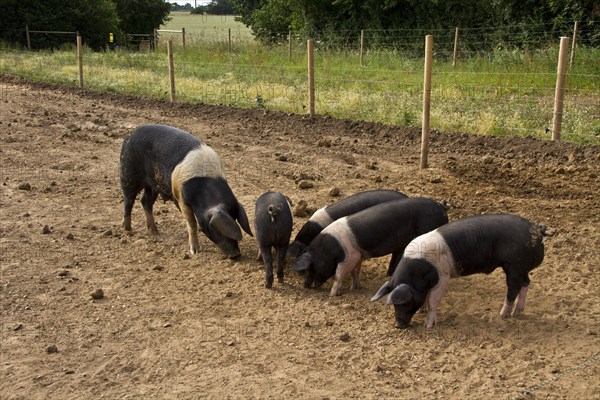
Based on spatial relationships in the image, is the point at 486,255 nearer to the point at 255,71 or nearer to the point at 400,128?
the point at 400,128

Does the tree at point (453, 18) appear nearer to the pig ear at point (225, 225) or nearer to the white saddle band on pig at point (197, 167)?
the white saddle band on pig at point (197, 167)

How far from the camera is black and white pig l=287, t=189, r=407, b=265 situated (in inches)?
234

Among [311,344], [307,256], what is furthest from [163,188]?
[311,344]

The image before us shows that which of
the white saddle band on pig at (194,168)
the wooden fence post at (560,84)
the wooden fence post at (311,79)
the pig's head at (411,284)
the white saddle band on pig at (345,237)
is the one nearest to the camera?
the pig's head at (411,284)

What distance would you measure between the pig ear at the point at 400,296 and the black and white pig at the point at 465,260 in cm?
3

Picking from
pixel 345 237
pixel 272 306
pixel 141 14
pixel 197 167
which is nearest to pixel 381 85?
pixel 197 167

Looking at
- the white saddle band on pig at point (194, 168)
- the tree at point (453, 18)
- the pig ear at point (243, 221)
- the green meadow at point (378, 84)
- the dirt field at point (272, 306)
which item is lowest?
the dirt field at point (272, 306)

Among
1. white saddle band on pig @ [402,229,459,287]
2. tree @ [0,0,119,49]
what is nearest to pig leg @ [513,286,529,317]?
white saddle band on pig @ [402,229,459,287]

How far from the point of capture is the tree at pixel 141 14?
4419cm

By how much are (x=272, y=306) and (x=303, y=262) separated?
468mm

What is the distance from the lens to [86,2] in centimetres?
3450

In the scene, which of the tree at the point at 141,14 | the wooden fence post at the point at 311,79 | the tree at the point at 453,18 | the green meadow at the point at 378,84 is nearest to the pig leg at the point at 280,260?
the green meadow at the point at 378,84

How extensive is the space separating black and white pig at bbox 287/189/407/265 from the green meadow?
5.10 meters

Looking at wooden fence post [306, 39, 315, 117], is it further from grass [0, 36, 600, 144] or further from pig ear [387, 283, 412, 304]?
pig ear [387, 283, 412, 304]
